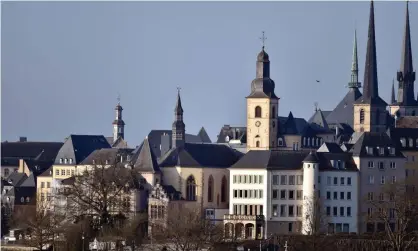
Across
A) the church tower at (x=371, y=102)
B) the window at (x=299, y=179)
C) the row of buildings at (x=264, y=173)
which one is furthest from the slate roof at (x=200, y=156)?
the church tower at (x=371, y=102)

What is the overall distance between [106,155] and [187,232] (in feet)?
104

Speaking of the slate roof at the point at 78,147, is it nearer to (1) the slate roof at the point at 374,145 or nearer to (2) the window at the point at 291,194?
(2) the window at the point at 291,194

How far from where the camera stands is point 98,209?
11644cm

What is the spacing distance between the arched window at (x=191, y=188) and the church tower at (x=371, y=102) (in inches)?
929

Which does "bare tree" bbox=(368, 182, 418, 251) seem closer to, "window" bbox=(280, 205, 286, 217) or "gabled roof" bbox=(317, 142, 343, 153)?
"gabled roof" bbox=(317, 142, 343, 153)

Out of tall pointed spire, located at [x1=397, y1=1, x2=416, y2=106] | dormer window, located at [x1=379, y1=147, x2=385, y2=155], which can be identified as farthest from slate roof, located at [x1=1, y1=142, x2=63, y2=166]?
dormer window, located at [x1=379, y1=147, x2=385, y2=155]

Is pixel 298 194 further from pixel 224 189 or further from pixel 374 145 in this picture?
Answer: pixel 224 189

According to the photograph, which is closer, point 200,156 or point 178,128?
point 200,156

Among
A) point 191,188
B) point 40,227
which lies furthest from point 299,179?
point 40,227

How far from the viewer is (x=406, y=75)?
172625 mm

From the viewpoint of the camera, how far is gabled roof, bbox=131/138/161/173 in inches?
5148

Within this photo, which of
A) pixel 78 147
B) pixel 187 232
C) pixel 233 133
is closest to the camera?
pixel 187 232

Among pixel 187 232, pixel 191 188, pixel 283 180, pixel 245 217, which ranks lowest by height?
pixel 187 232

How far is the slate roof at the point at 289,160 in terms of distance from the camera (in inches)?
4953
